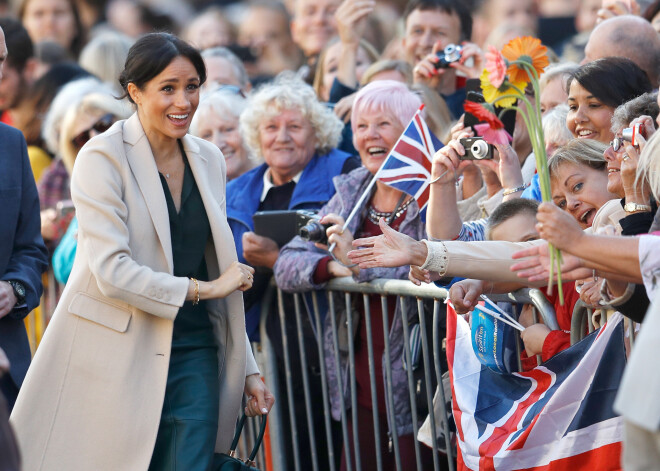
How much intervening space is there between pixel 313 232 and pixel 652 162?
87.4 inches

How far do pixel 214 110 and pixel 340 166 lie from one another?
1192 millimetres

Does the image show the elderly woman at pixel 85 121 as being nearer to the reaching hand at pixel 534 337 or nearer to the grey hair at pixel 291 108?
the grey hair at pixel 291 108

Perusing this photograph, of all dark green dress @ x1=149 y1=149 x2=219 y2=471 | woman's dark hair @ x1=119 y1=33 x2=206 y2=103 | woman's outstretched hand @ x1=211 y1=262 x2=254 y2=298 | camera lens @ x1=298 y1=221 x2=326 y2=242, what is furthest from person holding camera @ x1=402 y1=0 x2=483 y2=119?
woman's outstretched hand @ x1=211 y1=262 x2=254 y2=298

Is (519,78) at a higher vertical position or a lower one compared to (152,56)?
lower

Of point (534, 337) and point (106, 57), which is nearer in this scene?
point (534, 337)

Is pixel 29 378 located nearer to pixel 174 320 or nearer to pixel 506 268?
pixel 174 320

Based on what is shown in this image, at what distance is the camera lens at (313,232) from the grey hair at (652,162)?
2125 millimetres

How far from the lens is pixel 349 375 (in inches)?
210

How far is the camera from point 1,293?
460 centimetres

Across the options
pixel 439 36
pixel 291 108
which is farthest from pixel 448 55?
pixel 291 108

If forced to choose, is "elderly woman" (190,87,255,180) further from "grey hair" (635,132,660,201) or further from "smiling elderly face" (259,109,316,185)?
"grey hair" (635,132,660,201)

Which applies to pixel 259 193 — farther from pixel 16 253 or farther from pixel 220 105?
pixel 16 253

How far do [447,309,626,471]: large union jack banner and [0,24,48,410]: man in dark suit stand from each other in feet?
6.36

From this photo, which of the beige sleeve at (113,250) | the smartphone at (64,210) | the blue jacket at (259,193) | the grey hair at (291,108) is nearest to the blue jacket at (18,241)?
the beige sleeve at (113,250)
